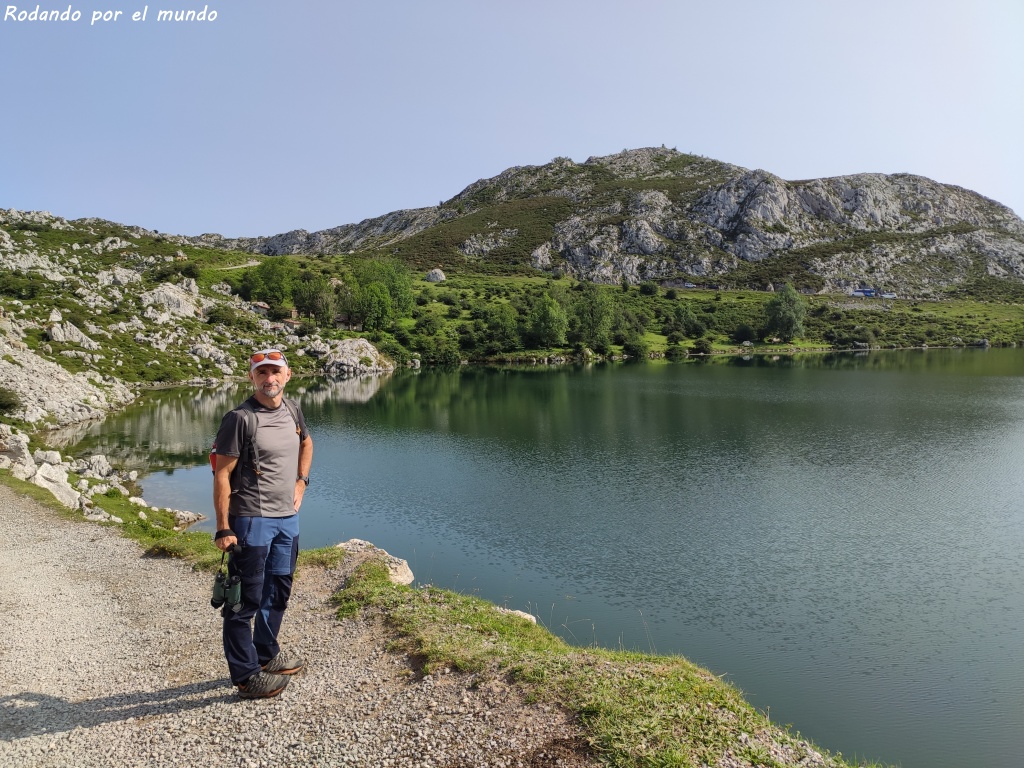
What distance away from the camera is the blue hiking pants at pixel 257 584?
798 centimetres

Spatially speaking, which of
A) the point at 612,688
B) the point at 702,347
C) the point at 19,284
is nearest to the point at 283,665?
the point at 612,688

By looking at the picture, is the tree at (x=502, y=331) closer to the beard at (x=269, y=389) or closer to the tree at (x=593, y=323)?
the tree at (x=593, y=323)

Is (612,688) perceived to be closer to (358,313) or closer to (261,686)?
(261,686)

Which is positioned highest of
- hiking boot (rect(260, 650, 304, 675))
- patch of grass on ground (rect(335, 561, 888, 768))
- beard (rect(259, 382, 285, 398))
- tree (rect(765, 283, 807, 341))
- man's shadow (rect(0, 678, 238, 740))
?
tree (rect(765, 283, 807, 341))

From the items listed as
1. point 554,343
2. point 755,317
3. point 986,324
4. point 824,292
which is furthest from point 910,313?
point 554,343

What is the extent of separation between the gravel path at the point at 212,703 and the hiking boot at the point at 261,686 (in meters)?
0.13

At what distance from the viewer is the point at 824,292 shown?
18188cm

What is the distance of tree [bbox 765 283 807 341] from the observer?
135 m

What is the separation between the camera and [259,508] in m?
7.99

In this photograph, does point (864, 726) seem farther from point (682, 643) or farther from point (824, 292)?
point (824, 292)

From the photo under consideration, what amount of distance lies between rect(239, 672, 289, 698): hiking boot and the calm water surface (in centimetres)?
1015

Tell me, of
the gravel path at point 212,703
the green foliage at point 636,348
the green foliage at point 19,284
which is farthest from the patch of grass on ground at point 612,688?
the green foliage at point 636,348

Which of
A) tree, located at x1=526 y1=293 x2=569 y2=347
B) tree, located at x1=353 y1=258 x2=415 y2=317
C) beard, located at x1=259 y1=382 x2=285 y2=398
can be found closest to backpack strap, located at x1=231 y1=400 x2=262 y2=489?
beard, located at x1=259 y1=382 x2=285 y2=398

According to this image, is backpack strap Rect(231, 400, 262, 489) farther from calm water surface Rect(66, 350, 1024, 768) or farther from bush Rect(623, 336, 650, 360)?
bush Rect(623, 336, 650, 360)
